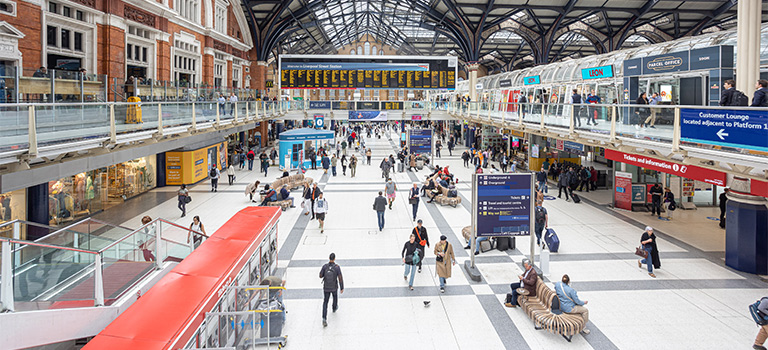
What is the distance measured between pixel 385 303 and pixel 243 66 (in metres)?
33.7

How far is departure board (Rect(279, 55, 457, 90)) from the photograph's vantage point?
32.4 metres

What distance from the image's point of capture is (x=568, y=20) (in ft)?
127

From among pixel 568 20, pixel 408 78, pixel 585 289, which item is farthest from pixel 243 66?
pixel 585 289

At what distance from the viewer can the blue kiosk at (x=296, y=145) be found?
27.0 m

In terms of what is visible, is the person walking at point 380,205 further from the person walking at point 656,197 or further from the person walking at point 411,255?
the person walking at point 656,197

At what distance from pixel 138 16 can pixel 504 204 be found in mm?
18260

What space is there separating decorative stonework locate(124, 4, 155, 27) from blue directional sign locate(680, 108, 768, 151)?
66.6 feet

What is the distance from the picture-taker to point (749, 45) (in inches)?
381

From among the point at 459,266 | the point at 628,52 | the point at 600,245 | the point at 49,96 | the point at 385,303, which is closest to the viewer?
the point at 385,303

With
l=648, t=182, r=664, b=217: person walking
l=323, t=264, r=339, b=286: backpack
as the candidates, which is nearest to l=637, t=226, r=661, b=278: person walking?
l=648, t=182, r=664, b=217: person walking

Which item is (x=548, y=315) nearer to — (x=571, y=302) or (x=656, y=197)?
(x=571, y=302)

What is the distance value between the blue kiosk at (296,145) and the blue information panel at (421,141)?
5649 millimetres

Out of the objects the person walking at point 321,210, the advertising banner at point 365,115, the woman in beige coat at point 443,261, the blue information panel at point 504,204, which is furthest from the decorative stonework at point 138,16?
the woman in beige coat at point 443,261

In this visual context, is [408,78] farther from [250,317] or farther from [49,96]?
[250,317]
